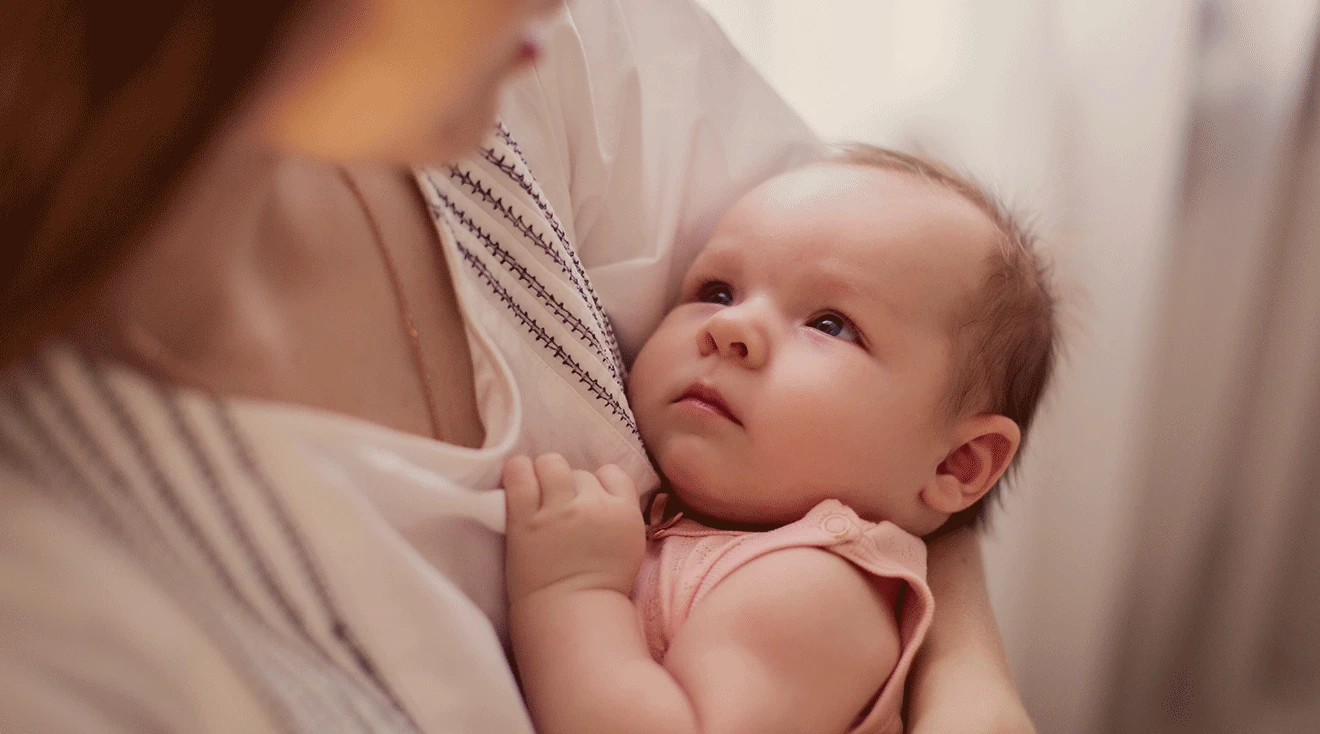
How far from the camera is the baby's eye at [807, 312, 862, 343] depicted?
0.90m

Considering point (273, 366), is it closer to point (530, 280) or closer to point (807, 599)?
point (530, 280)

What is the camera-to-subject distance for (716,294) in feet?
3.18

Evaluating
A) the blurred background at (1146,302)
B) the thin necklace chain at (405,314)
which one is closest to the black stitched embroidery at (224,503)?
the thin necklace chain at (405,314)

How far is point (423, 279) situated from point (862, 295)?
40 centimetres

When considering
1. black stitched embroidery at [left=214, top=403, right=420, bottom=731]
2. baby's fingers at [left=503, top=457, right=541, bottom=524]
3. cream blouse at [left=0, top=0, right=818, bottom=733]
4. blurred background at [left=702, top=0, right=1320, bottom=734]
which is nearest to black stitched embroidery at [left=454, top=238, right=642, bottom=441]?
cream blouse at [left=0, top=0, right=818, bottom=733]

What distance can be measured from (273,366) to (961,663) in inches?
23.5

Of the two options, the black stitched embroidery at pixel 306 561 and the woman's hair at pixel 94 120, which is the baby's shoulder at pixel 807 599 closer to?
the black stitched embroidery at pixel 306 561

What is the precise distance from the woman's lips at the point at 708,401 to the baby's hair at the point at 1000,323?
0.20 meters

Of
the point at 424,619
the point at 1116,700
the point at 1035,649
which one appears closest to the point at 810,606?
the point at 424,619

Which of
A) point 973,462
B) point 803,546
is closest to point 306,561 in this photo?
point 803,546

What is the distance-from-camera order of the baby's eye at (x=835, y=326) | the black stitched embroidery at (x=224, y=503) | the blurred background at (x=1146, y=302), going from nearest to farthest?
1. the black stitched embroidery at (x=224, y=503)
2. the baby's eye at (x=835, y=326)
3. the blurred background at (x=1146, y=302)

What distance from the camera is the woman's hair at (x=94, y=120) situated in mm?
367

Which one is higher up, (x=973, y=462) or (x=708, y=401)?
(x=708, y=401)

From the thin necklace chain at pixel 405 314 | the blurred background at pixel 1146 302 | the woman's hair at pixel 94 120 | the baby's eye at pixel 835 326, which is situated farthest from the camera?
the blurred background at pixel 1146 302
